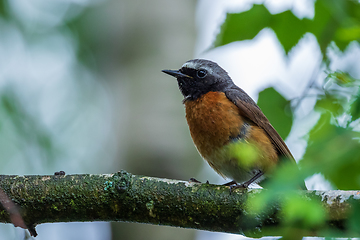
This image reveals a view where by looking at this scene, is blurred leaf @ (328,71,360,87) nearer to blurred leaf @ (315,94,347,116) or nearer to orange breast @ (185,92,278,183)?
blurred leaf @ (315,94,347,116)

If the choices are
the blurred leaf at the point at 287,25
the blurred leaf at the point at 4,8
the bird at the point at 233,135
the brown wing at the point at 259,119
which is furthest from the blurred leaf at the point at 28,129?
the blurred leaf at the point at 287,25

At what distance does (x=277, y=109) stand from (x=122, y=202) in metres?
1.52

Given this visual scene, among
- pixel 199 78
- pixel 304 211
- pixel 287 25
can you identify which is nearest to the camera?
pixel 304 211

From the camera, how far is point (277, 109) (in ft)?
10.3

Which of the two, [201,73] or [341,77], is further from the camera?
[201,73]

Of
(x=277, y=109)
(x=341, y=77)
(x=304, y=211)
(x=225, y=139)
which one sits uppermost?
(x=225, y=139)

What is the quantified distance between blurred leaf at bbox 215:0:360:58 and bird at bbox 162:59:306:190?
119 centimetres

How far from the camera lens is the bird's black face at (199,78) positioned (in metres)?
5.07

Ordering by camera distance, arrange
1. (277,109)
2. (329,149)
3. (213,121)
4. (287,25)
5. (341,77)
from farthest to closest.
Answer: (213,121), (287,25), (277,109), (341,77), (329,149)

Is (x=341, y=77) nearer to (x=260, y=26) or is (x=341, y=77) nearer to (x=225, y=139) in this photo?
(x=260, y=26)

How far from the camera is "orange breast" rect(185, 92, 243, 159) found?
13.9ft

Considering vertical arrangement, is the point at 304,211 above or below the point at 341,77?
below

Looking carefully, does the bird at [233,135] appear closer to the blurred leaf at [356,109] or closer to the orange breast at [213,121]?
the orange breast at [213,121]

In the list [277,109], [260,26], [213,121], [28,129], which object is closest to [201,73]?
[213,121]
